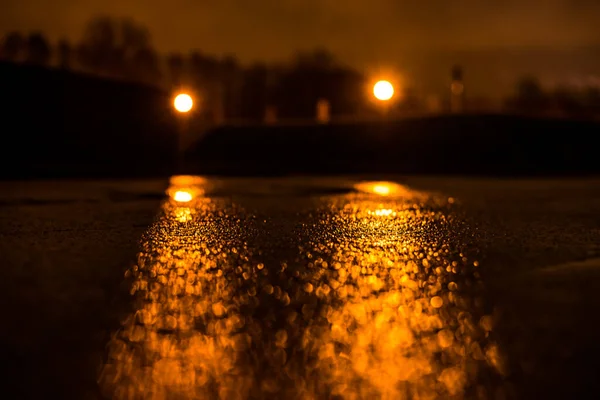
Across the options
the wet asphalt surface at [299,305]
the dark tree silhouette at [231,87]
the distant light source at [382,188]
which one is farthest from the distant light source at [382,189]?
the dark tree silhouette at [231,87]

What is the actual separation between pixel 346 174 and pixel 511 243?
14547mm

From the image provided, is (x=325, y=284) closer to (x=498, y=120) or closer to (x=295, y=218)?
(x=295, y=218)

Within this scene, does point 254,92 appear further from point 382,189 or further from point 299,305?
point 299,305

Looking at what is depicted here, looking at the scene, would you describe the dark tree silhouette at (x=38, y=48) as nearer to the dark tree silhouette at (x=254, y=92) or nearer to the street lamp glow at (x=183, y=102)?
the dark tree silhouette at (x=254, y=92)

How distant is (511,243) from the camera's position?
8180 millimetres

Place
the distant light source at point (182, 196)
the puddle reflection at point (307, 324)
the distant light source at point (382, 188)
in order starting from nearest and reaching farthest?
the puddle reflection at point (307, 324), the distant light source at point (182, 196), the distant light source at point (382, 188)

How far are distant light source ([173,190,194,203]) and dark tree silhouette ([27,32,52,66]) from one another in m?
63.2

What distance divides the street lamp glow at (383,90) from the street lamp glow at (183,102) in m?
7.52

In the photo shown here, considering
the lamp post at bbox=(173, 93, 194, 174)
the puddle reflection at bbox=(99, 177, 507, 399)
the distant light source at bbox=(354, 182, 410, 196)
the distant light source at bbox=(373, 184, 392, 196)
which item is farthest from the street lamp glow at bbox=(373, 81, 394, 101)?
the puddle reflection at bbox=(99, 177, 507, 399)

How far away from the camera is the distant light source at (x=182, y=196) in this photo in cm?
1358

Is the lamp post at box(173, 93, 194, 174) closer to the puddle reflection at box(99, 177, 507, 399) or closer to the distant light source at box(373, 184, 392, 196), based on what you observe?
the distant light source at box(373, 184, 392, 196)

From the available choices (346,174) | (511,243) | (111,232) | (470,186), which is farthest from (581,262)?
(346,174)

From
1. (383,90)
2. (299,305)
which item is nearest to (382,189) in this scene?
(299,305)

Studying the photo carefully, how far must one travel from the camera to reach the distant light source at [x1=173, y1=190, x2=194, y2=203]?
13579mm
